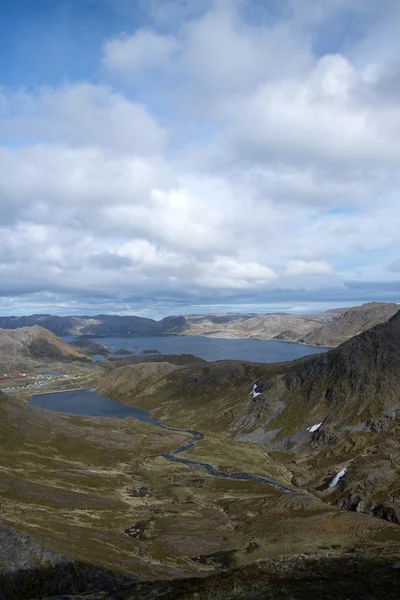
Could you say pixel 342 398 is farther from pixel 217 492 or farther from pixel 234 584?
Answer: pixel 234 584

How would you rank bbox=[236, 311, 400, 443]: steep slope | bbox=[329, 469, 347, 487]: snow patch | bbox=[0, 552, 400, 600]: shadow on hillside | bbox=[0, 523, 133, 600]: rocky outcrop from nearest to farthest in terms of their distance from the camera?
bbox=[0, 552, 400, 600]: shadow on hillside < bbox=[0, 523, 133, 600]: rocky outcrop < bbox=[329, 469, 347, 487]: snow patch < bbox=[236, 311, 400, 443]: steep slope

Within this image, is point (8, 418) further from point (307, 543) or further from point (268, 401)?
point (307, 543)

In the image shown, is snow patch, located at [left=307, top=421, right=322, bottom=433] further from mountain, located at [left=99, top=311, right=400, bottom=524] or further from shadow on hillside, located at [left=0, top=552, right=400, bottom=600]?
shadow on hillside, located at [left=0, top=552, right=400, bottom=600]

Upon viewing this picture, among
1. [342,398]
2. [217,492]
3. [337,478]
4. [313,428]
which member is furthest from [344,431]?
[217,492]

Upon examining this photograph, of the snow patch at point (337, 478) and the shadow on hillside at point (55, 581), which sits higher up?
the shadow on hillside at point (55, 581)

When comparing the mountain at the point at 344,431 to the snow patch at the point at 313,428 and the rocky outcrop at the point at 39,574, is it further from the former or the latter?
the rocky outcrop at the point at 39,574

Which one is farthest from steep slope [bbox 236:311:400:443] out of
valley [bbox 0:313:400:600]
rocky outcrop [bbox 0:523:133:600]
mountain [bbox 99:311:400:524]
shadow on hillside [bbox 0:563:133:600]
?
rocky outcrop [bbox 0:523:133:600]

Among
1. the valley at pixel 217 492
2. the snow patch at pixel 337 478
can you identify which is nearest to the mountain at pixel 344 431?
the valley at pixel 217 492

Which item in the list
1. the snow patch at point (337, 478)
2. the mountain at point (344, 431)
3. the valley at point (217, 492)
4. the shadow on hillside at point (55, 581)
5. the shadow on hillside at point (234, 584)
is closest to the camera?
the shadow on hillside at point (234, 584)

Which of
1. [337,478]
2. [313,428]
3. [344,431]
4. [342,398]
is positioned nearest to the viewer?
[337,478]

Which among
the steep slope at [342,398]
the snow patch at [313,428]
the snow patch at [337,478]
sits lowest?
the snow patch at [337,478]

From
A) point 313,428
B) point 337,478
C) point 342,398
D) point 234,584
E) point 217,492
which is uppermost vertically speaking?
point 234,584

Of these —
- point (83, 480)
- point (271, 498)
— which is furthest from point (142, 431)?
point (271, 498)
